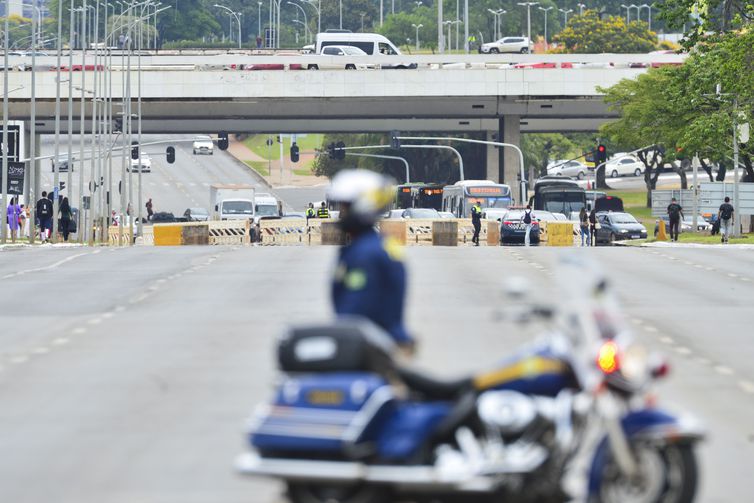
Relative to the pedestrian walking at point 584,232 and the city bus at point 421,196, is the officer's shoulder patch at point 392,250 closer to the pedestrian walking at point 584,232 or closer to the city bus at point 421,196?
the pedestrian walking at point 584,232

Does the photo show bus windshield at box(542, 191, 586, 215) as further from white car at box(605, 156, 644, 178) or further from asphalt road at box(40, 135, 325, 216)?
white car at box(605, 156, 644, 178)

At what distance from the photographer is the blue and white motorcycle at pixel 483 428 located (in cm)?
835

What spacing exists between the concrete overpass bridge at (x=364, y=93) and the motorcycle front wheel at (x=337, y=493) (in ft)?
258

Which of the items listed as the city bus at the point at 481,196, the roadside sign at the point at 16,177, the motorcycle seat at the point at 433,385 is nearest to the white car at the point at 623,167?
the city bus at the point at 481,196

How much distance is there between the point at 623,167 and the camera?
144m

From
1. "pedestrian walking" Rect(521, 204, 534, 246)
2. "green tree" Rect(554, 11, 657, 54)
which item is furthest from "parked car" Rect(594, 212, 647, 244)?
"green tree" Rect(554, 11, 657, 54)

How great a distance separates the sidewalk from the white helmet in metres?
136

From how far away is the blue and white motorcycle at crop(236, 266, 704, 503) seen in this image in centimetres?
835

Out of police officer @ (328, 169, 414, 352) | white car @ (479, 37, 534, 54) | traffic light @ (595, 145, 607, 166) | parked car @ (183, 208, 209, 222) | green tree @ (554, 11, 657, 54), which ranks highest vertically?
green tree @ (554, 11, 657, 54)

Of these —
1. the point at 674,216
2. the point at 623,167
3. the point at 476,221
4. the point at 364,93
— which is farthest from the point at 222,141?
the point at 623,167

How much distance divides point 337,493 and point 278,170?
153 meters

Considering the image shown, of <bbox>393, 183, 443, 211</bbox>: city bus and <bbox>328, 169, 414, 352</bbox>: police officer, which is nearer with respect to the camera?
<bbox>328, 169, 414, 352</bbox>: police officer

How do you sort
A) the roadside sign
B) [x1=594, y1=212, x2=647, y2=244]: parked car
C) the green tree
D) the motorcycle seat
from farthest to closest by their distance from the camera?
the green tree < [x1=594, y1=212, x2=647, y2=244]: parked car < the roadside sign < the motorcycle seat

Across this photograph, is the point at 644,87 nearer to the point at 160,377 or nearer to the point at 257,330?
the point at 257,330
